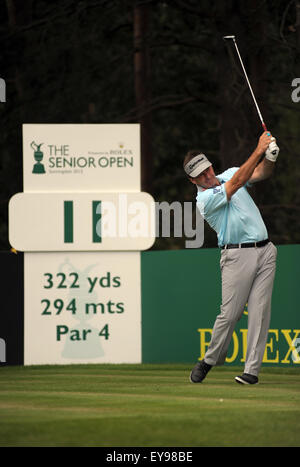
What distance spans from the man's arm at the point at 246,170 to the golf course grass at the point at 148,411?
1456mm

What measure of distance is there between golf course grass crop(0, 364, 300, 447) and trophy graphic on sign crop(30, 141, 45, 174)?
2.22 metres

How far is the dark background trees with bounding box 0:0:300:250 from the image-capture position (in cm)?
1634

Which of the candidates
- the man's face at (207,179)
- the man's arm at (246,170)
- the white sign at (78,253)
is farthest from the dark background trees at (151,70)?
the man's arm at (246,170)

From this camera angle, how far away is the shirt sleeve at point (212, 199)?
7.89 m

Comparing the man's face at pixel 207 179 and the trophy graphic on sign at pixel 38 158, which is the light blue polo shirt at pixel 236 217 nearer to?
the man's face at pixel 207 179

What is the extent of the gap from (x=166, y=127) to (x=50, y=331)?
17827 mm

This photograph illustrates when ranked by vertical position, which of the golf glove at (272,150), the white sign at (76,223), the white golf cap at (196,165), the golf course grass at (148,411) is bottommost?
the golf course grass at (148,411)

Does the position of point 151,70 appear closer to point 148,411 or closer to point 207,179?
point 207,179

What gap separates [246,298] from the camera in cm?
809

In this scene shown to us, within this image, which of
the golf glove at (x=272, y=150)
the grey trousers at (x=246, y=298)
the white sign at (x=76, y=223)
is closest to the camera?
the golf glove at (x=272, y=150)

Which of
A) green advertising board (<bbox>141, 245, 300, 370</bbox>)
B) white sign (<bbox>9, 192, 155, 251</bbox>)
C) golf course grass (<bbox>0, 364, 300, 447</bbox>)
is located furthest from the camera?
white sign (<bbox>9, 192, 155, 251</bbox>)

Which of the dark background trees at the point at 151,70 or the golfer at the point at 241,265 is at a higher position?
the dark background trees at the point at 151,70

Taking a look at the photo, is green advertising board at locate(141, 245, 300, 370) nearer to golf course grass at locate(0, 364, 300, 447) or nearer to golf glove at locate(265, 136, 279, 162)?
golf course grass at locate(0, 364, 300, 447)

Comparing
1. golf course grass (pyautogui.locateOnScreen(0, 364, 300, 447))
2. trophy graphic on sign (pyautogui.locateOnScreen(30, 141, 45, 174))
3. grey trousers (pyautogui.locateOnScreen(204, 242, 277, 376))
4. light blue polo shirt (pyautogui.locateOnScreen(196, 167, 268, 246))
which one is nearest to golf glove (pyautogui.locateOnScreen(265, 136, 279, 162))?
light blue polo shirt (pyautogui.locateOnScreen(196, 167, 268, 246))
